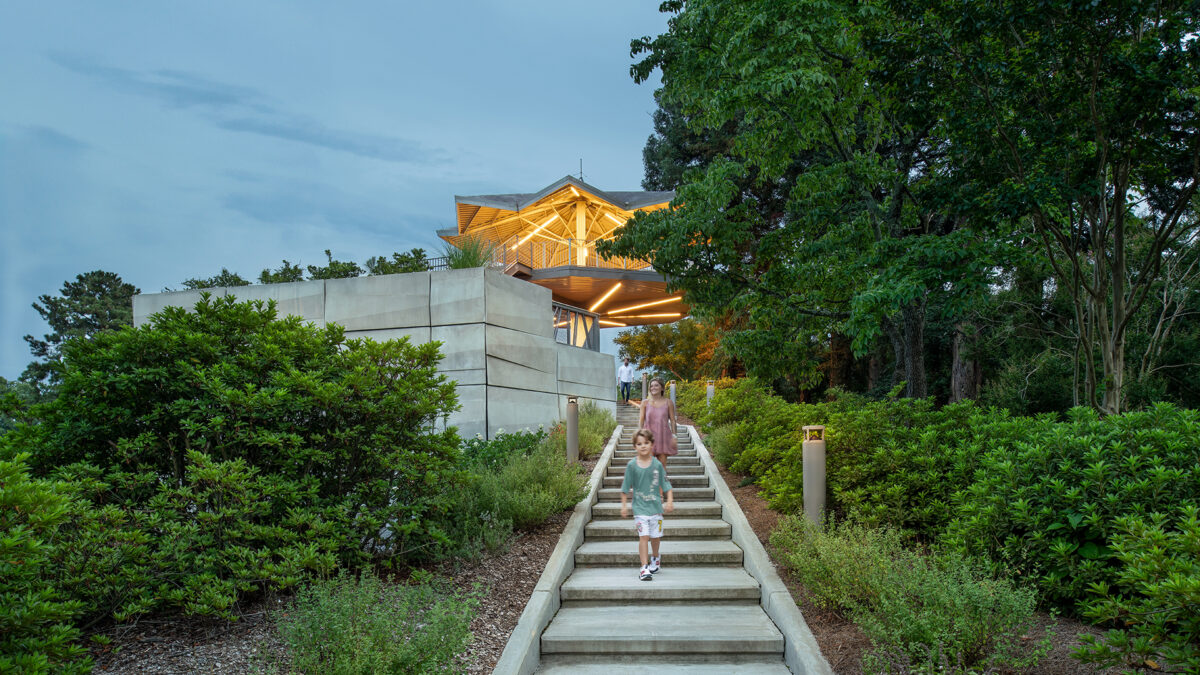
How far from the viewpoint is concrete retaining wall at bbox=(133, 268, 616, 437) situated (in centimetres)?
1047

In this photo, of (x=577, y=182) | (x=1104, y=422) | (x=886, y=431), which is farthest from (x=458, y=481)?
(x=577, y=182)

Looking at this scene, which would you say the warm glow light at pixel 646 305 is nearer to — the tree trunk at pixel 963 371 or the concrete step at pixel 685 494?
the tree trunk at pixel 963 371

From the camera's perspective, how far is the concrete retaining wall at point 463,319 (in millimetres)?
10469

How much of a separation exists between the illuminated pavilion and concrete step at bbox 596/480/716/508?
11.2 meters

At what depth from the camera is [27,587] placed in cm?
341

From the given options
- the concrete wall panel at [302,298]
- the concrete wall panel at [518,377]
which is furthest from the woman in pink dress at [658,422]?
the concrete wall panel at [302,298]

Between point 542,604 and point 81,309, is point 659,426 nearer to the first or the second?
point 542,604

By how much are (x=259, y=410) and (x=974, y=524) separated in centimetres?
577

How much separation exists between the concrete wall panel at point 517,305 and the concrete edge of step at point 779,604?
4760mm

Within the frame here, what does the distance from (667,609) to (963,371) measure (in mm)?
18778

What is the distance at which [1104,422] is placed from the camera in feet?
16.2

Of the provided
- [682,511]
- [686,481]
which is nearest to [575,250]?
[686,481]

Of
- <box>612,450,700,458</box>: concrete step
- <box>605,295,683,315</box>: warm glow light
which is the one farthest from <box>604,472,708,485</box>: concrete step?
<box>605,295,683,315</box>: warm glow light

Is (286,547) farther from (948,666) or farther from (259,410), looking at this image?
(948,666)
